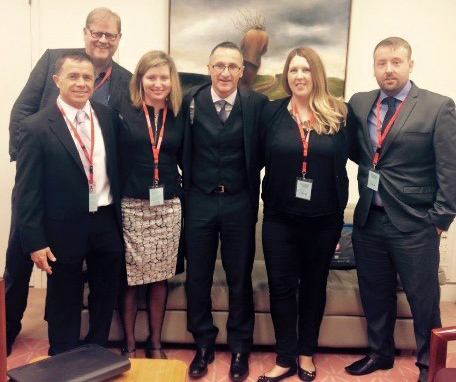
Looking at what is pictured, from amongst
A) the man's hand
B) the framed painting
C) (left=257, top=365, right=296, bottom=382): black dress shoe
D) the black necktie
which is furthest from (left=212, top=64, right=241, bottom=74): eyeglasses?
(left=257, top=365, right=296, bottom=382): black dress shoe

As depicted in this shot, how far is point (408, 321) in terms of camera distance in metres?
2.64

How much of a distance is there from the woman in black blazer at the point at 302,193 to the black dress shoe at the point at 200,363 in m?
0.31

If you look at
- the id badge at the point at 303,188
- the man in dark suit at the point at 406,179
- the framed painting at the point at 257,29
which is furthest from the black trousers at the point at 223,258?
the framed painting at the point at 257,29

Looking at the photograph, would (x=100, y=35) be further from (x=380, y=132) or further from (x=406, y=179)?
(x=406, y=179)

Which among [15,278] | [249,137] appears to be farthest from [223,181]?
[15,278]

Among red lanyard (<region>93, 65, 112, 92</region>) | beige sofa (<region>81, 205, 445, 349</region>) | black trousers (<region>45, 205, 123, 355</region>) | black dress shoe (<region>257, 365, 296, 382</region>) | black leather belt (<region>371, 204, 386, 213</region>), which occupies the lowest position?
black dress shoe (<region>257, 365, 296, 382</region>)

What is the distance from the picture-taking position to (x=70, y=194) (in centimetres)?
203

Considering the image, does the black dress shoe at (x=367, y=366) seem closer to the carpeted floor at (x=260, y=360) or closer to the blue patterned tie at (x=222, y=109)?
the carpeted floor at (x=260, y=360)

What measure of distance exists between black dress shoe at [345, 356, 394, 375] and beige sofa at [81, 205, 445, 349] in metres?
0.14

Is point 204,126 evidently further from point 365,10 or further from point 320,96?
point 365,10

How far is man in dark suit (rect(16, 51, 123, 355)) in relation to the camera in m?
1.99

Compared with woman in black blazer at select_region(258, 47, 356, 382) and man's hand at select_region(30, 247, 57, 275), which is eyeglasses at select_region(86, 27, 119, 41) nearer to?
woman in black blazer at select_region(258, 47, 356, 382)

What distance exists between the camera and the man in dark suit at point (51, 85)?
2430 mm

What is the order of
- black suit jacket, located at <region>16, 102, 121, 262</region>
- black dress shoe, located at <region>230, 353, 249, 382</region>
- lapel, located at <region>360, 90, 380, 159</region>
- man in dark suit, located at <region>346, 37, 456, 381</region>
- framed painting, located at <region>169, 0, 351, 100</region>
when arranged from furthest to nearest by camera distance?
framed painting, located at <region>169, 0, 351, 100</region>
black dress shoe, located at <region>230, 353, 249, 382</region>
lapel, located at <region>360, 90, 380, 159</region>
man in dark suit, located at <region>346, 37, 456, 381</region>
black suit jacket, located at <region>16, 102, 121, 262</region>
